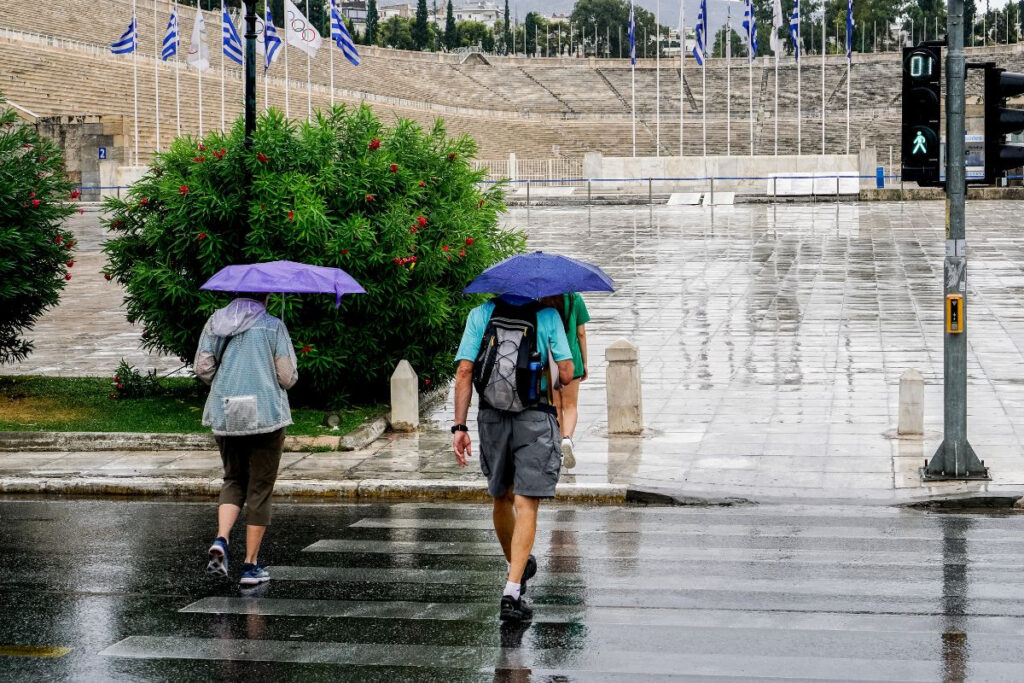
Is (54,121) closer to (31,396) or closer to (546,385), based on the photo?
(31,396)

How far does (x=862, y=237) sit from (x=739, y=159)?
29.8 metres

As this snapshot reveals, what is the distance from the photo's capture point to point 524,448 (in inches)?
313

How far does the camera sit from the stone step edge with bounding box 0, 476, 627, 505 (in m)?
11.7

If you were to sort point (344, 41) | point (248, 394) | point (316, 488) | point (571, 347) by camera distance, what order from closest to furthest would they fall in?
1. point (248, 394)
2. point (571, 347)
3. point (316, 488)
4. point (344, 41)

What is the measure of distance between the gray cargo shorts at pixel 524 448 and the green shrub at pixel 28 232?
9.01 metres

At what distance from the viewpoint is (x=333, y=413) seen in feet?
48.9

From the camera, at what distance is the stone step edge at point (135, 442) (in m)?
13.9

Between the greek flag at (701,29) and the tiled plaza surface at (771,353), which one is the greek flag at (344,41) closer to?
the tiled plaza surface at (771,353)

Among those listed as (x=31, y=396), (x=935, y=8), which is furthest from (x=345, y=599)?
(x=935, y=8)

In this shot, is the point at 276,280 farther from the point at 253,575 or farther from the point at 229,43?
the point at 229,43

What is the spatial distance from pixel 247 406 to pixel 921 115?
6.40 m

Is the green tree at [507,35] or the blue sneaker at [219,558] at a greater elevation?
the green tree at [507,35]

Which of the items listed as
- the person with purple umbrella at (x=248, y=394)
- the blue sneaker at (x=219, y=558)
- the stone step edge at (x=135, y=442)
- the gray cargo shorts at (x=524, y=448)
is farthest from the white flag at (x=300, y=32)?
the gray cargo shorts at (x=524, y=448)

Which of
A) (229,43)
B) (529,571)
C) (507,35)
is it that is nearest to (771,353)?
(529,571)
